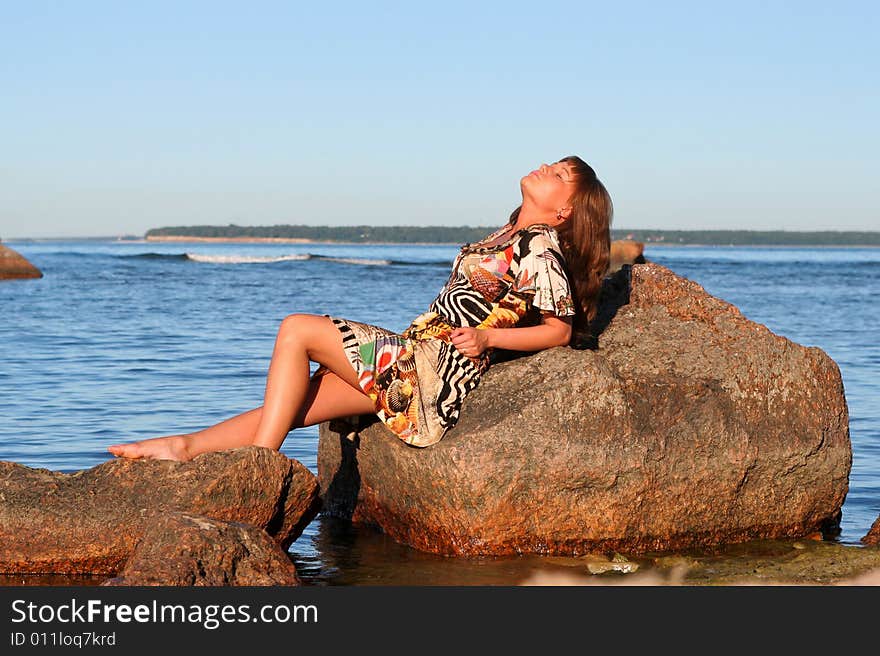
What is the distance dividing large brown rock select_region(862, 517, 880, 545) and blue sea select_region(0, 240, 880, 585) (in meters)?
0.17

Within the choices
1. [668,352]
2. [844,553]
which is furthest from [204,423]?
[844,553]

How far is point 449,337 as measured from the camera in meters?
5.99

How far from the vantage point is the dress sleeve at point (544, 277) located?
5.88 m

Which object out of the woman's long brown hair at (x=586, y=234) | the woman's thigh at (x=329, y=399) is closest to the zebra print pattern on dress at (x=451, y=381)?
the woman's thigh at (x=329, y=399)

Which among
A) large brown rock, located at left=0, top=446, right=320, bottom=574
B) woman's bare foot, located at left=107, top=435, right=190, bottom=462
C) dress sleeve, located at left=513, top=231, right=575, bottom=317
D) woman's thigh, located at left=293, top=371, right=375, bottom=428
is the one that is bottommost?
large brown rock, located at left=0, top=446, right=320, bottom=574

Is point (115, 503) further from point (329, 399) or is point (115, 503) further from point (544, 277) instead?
point (544, 277)

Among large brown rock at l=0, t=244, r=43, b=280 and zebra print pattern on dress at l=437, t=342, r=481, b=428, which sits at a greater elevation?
zebra print pattern on dress at l=437, t=342, r=481, b=428

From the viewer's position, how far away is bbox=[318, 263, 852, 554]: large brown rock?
5828 millimetres

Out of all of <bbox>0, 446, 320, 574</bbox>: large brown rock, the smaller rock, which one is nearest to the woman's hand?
<bbox>0, 446, 320, 574</bbox>: large brown rock

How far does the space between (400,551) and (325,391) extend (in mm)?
1004

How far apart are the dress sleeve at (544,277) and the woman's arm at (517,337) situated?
0.09 m

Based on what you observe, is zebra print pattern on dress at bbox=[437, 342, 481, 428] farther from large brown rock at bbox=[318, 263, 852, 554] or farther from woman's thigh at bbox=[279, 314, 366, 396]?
woman's thigh at bbox=[279, 314, 366, 396]

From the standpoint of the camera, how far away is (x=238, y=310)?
2448cm

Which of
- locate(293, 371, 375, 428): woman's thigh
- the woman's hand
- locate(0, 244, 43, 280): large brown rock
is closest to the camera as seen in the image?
the woman's hand
